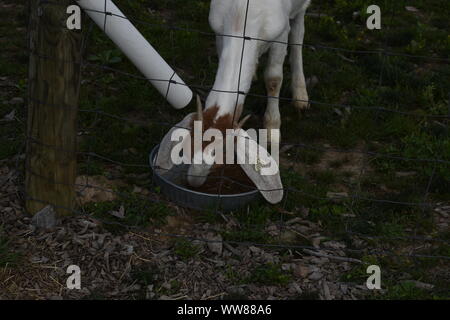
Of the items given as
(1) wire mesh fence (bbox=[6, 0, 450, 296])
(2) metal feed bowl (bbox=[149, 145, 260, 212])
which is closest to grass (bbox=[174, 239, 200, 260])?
(1) wire mesh fence (bbox=[6, 0, 450, 296])

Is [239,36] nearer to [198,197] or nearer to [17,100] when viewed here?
[198,197]

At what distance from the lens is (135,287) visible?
403cm

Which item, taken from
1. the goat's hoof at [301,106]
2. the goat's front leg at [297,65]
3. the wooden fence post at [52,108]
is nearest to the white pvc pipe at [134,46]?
the wooden fence post at [52,108]

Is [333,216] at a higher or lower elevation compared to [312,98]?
lower

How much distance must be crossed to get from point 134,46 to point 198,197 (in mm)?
1086

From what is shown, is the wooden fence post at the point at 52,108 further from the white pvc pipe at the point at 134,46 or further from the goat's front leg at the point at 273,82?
the goat's front leg at the point at 273,82

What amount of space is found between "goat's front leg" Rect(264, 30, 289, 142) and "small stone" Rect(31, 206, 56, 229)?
191 centimetres

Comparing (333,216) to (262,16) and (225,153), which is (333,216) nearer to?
(225,153)

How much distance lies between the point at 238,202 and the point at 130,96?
188 cm

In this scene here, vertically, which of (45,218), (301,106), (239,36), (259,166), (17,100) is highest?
(239,36)

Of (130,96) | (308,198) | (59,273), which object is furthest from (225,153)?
(130,96)

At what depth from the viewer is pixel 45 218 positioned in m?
4.39

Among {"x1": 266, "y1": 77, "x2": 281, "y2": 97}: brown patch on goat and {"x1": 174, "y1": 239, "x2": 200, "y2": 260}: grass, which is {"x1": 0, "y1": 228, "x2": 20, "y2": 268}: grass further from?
{"x1": 266, "y1": 77, "x2": 281, "y2": 97}: brown patch on goat

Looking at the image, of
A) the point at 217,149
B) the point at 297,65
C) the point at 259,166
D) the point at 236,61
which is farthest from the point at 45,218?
the point at 297,65
